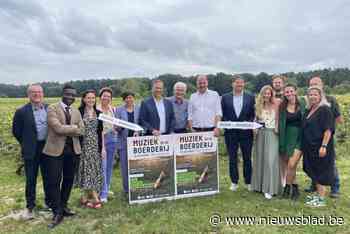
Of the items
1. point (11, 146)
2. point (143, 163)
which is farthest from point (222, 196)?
point (11, 146)

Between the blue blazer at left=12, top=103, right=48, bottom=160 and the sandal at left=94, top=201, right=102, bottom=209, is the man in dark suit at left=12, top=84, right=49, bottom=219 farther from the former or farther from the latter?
the sandal at left=94, top=201, right=102, bottom=209

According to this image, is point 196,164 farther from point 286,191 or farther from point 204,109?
point 286,191

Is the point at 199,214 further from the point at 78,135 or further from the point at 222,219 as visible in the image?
the point at 78,135

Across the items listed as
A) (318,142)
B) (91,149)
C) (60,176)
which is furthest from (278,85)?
(60,176)

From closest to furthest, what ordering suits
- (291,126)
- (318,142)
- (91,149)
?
1. (91,149)
2. (318,142)
3. (291,126)

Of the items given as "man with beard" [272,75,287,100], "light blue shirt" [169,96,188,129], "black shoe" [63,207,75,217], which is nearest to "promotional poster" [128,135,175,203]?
"light blue shirt" [169,96,188,129]

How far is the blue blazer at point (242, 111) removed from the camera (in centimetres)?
666

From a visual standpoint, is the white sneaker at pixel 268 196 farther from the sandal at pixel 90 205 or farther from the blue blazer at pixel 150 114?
the sandal at pixel 90 205

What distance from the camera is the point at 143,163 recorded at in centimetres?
625

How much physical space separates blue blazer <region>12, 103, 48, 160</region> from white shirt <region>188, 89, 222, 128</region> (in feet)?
9.37

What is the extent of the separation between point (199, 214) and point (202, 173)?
117 centimetres

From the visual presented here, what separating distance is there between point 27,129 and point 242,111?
3792 millimetres

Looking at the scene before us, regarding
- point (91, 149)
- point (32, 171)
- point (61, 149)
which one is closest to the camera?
point (61, 149)

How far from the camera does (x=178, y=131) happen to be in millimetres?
6805
